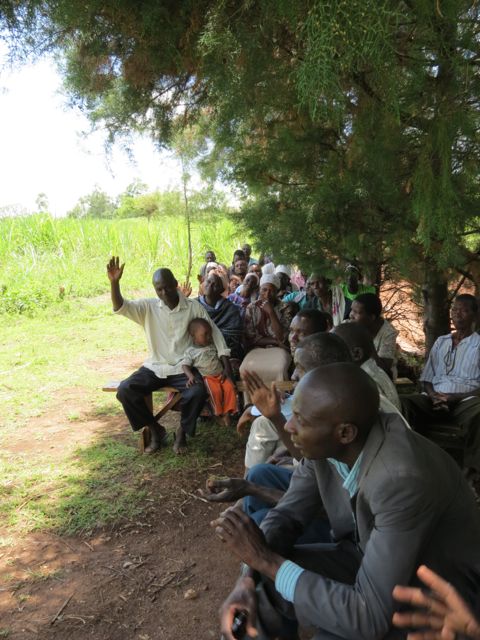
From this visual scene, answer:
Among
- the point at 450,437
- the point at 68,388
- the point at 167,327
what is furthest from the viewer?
the point at 68,388

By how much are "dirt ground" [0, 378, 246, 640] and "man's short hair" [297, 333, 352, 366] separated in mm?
1360

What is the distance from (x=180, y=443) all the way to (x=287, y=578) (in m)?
2.82

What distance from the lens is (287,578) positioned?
1.64m

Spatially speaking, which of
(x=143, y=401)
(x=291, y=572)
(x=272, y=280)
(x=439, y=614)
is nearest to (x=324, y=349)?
(x=291, y=572)

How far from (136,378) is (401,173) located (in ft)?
8.97

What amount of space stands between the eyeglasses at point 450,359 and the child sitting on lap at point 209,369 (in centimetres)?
169

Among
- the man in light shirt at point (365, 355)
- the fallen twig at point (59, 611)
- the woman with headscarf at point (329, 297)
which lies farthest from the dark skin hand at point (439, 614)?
the woman with headscarf at point (329, 297)

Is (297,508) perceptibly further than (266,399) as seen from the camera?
No

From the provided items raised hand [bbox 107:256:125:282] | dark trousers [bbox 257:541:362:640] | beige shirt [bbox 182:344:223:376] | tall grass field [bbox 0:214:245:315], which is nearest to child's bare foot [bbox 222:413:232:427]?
beige shirt [bbox 182:344:223:376]

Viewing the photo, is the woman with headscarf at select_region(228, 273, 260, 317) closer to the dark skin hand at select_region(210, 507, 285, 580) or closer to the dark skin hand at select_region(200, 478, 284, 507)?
the dark skin hand at select_region(200, 478, 284, 507)

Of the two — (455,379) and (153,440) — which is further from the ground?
(455,379)

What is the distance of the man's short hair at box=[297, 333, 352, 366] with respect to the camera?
2.34 metres

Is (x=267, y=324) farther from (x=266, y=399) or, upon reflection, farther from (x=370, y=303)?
(x=266, y=399)

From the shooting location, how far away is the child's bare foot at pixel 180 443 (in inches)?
170
